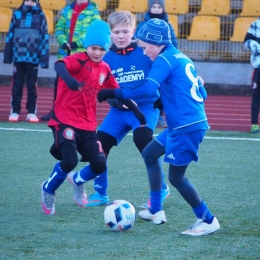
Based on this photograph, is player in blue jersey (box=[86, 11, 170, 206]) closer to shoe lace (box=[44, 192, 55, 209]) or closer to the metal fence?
shoe lace (box=[44, 192, 55, 209])

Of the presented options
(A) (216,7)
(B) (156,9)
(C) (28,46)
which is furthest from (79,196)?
(A) (216,7)

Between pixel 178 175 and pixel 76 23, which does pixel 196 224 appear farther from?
pixel 76 23

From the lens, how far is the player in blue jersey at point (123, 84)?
581 cm

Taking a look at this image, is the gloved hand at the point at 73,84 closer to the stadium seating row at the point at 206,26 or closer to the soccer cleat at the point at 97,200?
the soccer cleat at the point at 97,200

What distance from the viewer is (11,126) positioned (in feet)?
33.3

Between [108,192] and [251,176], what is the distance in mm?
1656

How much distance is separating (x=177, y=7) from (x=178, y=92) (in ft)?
35.8

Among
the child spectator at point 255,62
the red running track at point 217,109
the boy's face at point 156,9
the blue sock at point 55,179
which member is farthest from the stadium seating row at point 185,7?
the blue sock at point 55,179

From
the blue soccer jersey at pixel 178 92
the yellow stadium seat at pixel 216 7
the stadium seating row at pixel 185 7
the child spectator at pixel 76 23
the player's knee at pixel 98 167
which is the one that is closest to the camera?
the blue soccer jersey at pixel 178 92

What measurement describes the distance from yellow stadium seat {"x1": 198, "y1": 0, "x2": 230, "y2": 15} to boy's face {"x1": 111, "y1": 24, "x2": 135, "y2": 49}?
9875 mm

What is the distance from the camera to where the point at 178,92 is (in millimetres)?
4848

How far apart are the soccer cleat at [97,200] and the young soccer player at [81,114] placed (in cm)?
28

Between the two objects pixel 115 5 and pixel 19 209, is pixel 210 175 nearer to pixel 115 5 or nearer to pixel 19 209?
pixel 19 209

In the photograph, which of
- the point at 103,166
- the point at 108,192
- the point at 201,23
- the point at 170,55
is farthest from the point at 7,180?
the point at 201,23
